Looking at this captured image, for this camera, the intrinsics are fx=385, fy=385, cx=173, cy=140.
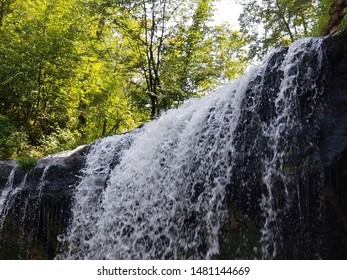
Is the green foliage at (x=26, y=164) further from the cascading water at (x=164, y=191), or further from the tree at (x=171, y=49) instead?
the tree at (x=171, y=49)

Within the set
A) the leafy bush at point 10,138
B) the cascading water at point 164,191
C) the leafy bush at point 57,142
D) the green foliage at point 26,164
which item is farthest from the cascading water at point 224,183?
the leafy bush at point 57,142

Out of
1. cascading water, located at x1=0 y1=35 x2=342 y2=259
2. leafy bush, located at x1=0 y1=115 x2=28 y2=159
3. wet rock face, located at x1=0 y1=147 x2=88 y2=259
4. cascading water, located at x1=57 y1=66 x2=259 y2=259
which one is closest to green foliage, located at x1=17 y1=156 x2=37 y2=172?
wet rock face, located at x1=0 y1=147 x2=88 y2=259

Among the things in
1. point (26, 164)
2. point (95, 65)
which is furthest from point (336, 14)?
point (95, 65)

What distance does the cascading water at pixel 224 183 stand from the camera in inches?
171

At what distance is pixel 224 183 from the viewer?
491cm

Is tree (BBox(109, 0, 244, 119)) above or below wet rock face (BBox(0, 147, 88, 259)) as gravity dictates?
above

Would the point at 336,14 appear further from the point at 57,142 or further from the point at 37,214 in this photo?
the point at 57,142

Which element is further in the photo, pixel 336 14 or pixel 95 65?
pixel 95 65

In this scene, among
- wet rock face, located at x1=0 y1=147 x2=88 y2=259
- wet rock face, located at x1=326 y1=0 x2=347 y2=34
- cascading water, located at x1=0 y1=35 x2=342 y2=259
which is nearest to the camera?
cascading water, located at x1=0 y1=35 x2=342 y2=259

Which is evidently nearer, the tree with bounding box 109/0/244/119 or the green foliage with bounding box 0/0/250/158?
the green foliage with bounding box 0/0/250/158

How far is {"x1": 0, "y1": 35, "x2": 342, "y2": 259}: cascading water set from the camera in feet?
14.3

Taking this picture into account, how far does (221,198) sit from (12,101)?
313 inches

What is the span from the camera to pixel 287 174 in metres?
4.36

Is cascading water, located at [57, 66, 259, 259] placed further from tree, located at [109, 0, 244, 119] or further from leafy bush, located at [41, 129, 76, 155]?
tree, located at [109, 0, 244, 119]
